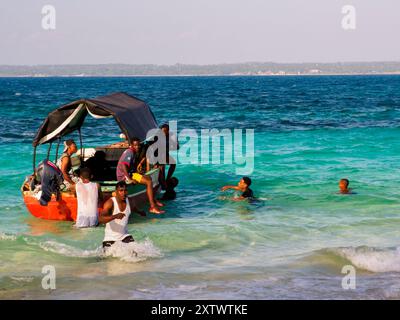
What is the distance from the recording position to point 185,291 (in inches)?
413

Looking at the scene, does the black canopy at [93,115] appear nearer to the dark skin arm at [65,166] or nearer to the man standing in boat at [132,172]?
the man standing in boat at [132,172]

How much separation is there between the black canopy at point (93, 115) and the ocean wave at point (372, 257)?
20.3 feet

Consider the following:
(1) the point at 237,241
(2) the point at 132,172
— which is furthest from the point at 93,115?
(1) the point at 237,241

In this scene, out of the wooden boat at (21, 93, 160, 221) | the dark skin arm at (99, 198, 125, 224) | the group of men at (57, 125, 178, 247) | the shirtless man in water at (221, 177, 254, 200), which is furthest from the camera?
the shirtless man in water at (221, 177, 254, 200)

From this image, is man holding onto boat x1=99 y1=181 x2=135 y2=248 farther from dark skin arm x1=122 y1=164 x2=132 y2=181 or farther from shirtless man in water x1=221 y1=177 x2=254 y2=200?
shirtless man in water x1=221 y1=177 x2=254 y2=200

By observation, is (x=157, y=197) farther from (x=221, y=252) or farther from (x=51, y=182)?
(x=221, y=252)

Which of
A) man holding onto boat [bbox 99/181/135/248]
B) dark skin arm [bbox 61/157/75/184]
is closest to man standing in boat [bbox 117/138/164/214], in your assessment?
dark skin arm [bbox 61/157/75/184]

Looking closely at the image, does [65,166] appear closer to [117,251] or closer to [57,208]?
[57,208]

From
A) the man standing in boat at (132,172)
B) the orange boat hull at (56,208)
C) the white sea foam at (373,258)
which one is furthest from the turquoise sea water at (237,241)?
the man standing in boat at (132,172)

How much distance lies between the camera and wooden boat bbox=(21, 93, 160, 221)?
49.0 feet

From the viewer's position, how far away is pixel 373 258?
12094 millimetres

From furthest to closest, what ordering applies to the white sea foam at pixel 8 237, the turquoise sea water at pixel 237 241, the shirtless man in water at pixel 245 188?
1. the shirtless man in water at pixel 245 188
2. the white sea foam at pixel 8 237
3. the turquoise sea water at pixel 237 241

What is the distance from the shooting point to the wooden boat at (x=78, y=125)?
1494 cm
